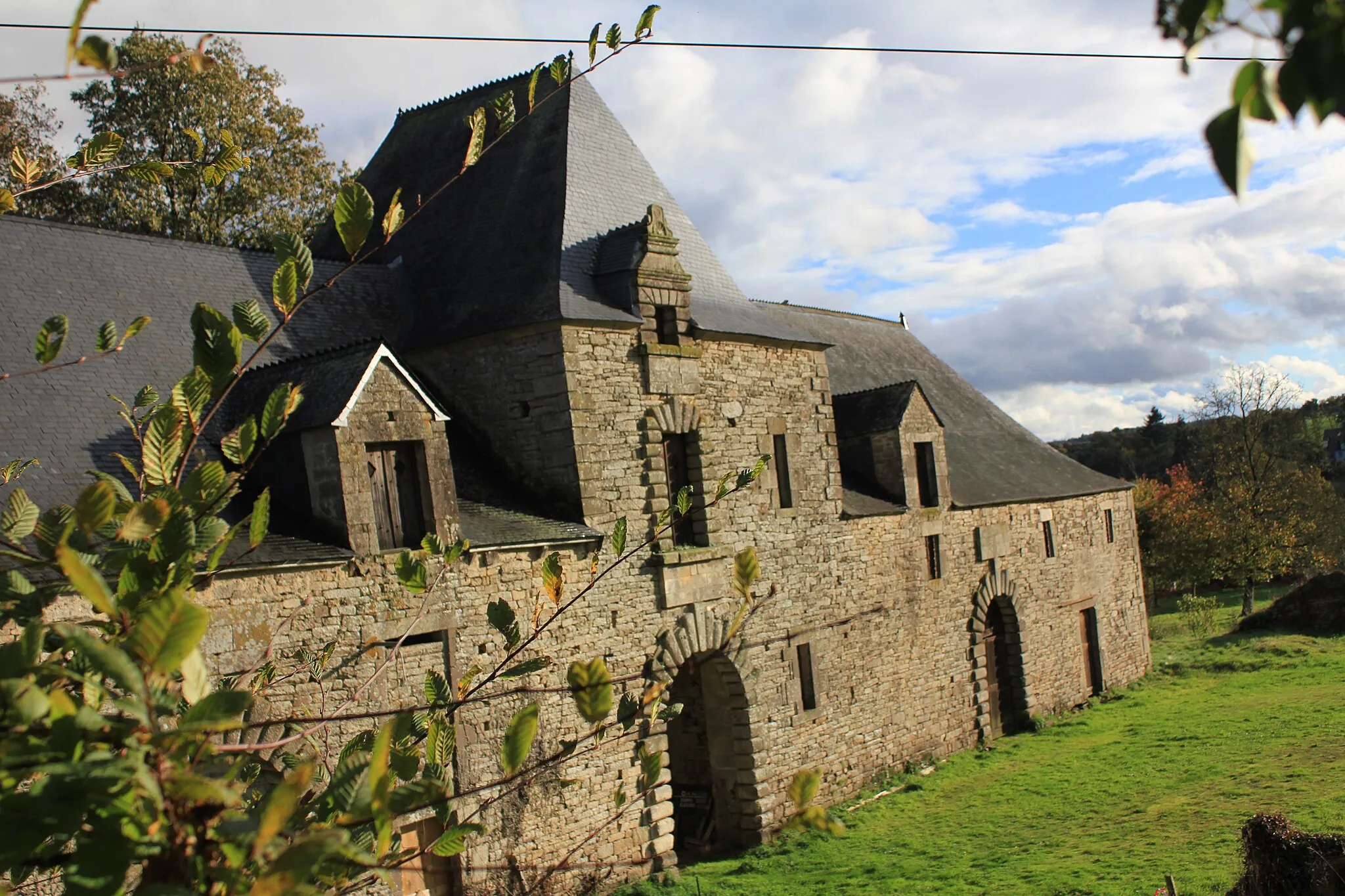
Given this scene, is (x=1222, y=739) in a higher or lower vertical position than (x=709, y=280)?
lower

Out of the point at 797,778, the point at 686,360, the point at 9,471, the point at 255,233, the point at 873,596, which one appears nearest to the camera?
the point at 797,778

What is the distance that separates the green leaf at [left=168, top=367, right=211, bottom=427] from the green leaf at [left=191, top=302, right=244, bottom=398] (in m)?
0.02

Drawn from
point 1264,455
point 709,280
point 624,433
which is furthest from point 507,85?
point 1264,455

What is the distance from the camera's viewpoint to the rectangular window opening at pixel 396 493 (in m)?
10.8

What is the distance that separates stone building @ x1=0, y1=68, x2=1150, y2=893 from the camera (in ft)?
34.1

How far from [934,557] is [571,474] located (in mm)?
8323

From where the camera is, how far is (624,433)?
12.9 meters

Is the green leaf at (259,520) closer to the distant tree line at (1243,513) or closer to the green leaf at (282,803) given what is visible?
the green leaf at (282,803)

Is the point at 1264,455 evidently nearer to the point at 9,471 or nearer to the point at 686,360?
the point at 686,360

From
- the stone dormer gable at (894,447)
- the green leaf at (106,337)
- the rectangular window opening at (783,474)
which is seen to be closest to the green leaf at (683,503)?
the green leaf at (106,337)

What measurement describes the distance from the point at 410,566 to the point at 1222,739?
17222 millimetres

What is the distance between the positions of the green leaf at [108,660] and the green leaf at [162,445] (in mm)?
926

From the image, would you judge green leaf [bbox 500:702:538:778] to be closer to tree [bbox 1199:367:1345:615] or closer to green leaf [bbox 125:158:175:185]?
green leaf [bbox 125:158:175:185]

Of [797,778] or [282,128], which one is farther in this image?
[282,128]
